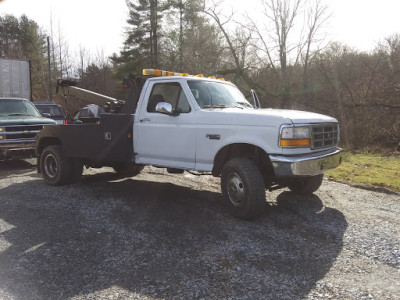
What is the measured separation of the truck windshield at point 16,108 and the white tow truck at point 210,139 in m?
3.81

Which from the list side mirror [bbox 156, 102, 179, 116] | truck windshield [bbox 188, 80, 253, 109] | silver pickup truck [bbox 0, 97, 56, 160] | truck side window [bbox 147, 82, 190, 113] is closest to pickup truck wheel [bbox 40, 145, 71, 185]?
silver pickup truck [bbox 0, 97, 56, 160]

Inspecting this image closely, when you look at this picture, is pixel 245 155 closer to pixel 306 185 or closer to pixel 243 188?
pixel 243 188

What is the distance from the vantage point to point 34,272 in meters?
3.38

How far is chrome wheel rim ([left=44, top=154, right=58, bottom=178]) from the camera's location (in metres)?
7.22

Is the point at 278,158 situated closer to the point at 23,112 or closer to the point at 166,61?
the point at 23,112

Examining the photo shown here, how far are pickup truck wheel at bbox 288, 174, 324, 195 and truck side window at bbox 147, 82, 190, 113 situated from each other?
90.4 inches

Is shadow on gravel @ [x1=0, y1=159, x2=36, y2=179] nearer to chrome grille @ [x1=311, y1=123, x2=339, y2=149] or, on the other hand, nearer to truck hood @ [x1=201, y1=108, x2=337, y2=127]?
truck hood @ [x1=201, y1=108, x2=337, y2=127]

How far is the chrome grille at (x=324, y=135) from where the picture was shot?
4762mm

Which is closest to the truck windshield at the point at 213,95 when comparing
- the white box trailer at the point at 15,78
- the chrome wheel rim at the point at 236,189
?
the chrome wheel rim at the point at 236,189

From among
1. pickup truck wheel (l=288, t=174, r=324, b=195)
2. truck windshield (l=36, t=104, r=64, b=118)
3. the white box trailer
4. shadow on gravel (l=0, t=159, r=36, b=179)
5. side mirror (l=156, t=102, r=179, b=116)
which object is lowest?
shadow on gravel (l=0, t=159, r=36, b=179)

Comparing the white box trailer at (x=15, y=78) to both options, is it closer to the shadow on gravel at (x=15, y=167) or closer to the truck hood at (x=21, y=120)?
the shadow on gravel at (x=15, y=167)

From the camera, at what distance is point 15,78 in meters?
13.4

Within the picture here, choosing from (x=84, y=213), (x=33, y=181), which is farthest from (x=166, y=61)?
(x=84, y=213)

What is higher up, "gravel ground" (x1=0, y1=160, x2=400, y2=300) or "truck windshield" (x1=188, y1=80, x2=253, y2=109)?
"truck windshield" (x1=188, y1=80, x2=253, y2=109)
